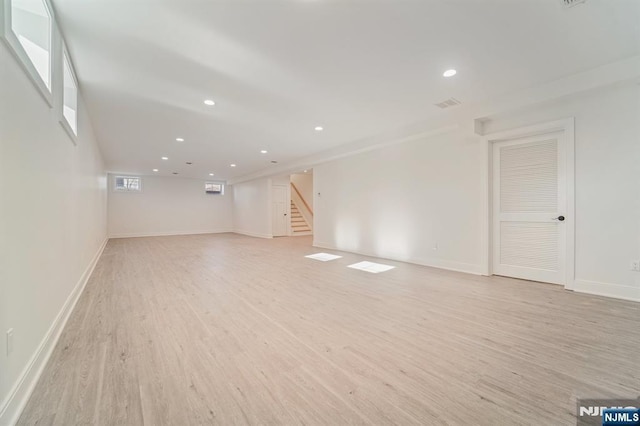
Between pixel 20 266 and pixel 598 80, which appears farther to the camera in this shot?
pixel 598 80

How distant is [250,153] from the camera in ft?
23.9

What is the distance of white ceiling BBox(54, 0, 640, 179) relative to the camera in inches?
83.0

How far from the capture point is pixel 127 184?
10.7 m

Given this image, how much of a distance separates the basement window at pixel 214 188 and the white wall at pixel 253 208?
589 millimetres

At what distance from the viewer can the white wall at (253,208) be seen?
10.4 metres

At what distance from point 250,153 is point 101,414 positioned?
21.7ft

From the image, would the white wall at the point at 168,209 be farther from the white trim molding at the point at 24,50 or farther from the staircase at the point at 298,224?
the white trim molding at the point at 24,50

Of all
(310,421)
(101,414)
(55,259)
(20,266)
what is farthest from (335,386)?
(55,259)

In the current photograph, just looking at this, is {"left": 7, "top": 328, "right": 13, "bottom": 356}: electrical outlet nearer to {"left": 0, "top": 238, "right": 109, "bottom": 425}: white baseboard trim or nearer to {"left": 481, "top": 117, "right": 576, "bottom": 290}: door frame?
{"left": 0, "top": 238, "right": 109, "bottom": 425}: white baseboard trim

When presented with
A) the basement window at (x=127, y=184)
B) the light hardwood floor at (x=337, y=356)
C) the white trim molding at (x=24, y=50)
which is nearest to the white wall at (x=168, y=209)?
the basement window at (x=127, y=184)

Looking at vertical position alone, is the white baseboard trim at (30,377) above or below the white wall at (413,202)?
below

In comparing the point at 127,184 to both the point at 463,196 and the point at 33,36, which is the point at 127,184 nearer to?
the point at 33,36

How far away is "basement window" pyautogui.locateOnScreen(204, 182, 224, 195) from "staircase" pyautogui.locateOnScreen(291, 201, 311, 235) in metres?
3.97

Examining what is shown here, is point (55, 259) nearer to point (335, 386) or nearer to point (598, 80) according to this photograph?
point (335, 386)
